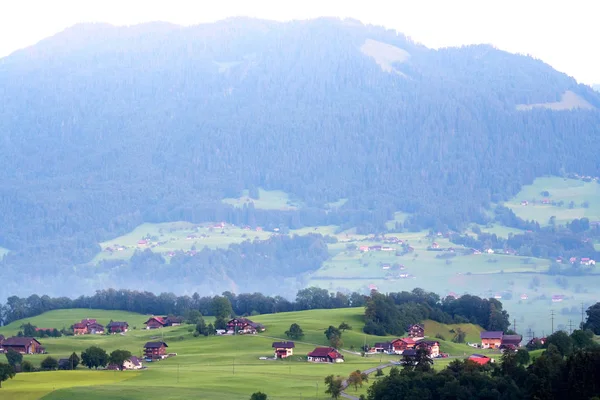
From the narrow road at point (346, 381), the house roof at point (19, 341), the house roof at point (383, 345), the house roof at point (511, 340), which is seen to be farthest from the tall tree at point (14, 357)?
the house roof at point (511, 340)

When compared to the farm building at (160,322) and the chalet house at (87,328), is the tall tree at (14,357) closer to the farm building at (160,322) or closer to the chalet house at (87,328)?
the chalet house at (87,328)

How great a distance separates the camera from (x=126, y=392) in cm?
Result: 8156

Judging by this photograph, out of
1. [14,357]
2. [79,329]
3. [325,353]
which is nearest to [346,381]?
[325,353]

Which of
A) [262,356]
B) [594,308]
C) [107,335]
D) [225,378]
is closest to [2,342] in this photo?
[107,335]

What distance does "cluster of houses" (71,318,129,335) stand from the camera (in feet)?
432

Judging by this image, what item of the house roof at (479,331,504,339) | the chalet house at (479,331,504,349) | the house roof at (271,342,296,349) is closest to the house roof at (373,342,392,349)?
the house roof at (271,342,296,349)

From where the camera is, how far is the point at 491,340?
121 metres

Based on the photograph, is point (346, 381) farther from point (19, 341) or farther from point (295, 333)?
point (19, 341)

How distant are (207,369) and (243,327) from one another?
28.2 meters

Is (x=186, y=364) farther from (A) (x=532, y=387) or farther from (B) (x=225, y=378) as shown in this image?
(A) (x=532, y=387)

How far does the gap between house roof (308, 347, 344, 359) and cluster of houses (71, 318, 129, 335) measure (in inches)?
1282

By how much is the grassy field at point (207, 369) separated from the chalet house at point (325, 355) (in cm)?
101

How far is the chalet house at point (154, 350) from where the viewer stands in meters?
105

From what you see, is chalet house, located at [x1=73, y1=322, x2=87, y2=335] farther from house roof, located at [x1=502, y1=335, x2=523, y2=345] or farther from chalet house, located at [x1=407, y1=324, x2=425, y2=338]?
house roof, located at [x1=502, y1=335, x2=523, y2=345]
